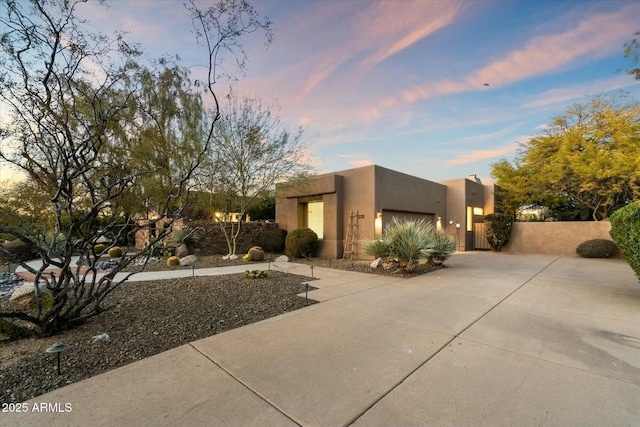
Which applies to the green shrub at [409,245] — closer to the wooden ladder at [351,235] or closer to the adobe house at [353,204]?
the adobe house at [353,204]

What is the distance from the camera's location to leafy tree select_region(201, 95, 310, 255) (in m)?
10.2

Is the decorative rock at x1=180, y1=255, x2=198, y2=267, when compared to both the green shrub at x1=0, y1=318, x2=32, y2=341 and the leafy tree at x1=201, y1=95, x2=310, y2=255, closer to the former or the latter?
the leafy tree at x1=201, y1=95, x2=310, y2=255

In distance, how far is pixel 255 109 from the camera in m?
10.4

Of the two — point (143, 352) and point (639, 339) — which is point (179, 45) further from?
point (639, 339)

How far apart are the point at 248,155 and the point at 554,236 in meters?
15.6

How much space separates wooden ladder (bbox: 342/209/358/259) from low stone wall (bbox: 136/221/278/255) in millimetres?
4334

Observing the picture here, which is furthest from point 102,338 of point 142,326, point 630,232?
point 630,232

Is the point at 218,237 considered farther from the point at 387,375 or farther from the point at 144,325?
the point at 387,375

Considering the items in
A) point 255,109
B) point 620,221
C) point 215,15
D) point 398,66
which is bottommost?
point 620,221

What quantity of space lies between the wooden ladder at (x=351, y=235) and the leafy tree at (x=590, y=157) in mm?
10591

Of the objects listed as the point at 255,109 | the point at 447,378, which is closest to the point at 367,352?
the point at 447,378

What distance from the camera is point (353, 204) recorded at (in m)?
11.3

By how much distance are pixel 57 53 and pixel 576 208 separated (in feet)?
76.5

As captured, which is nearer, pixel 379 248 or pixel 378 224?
pixel 379 248
